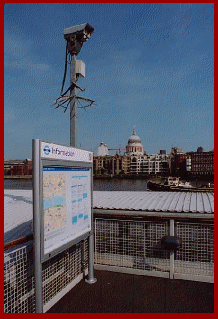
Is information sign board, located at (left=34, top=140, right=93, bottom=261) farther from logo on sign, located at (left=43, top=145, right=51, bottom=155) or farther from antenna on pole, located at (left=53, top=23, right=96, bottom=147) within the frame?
antenna on pole, located at (left=53, top=23, right=96, bottom=147)

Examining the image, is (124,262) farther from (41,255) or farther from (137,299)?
(41,255)

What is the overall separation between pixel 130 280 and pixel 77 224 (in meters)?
2.48

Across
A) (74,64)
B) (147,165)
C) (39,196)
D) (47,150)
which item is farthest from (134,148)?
(39,196)

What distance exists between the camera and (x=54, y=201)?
4812 mm

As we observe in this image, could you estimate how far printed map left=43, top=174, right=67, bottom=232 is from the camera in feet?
15.0

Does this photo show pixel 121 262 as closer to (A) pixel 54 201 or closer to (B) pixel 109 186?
(A) pixel 54 201

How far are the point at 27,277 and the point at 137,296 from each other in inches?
Result: 104

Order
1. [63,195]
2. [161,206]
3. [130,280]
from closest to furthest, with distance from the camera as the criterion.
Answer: [63,195]
[130,280]
[161,206]

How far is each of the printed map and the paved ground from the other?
2.04 meters

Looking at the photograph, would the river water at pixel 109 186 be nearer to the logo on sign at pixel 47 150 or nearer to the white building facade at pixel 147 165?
the logo on sign at pixel 47 150

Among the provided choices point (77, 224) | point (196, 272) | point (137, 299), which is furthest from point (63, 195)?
point (196, 272)

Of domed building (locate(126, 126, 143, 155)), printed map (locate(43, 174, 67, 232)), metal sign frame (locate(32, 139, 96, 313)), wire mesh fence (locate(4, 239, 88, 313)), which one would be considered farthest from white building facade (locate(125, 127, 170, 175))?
metal sign frame (locate(32, 139, 96, 313))

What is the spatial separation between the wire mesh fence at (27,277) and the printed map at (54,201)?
2.13ft

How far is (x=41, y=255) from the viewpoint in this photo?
14.3 feet
